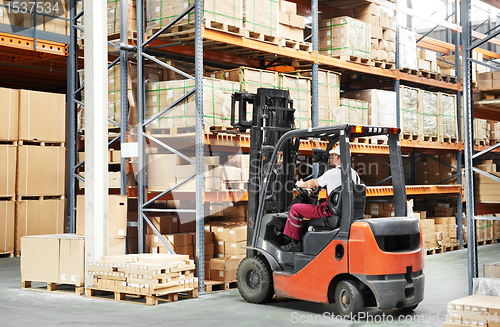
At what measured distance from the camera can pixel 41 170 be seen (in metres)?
11.5

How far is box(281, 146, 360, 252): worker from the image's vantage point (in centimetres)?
598

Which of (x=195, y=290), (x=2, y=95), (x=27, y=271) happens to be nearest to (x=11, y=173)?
(x=2, y=95)

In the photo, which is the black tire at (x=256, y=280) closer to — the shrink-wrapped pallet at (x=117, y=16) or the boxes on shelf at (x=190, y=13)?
the boxes on shelf at (x=190, y=13)

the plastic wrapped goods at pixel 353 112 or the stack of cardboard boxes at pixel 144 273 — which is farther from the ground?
the plastic wrapped goods at pixel 353 112

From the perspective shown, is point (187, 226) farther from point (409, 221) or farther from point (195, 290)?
point (409, 221)

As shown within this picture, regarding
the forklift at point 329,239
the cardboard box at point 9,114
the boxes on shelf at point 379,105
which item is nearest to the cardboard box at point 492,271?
the forklift at point 329,239

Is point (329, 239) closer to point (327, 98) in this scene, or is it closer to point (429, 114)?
point (327, 98)

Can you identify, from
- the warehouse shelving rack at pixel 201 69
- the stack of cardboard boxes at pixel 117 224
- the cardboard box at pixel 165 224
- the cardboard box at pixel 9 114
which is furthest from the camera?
the cardboard box at pixel 9 114

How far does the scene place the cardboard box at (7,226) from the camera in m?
11.0

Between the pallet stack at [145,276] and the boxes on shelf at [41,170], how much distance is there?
490 centimetres

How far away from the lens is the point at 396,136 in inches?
252

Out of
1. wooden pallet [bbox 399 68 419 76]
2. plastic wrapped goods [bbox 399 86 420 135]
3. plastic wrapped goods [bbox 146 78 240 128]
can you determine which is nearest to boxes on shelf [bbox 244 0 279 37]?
plastic wrapped goods [bbox 146 78 240 128]

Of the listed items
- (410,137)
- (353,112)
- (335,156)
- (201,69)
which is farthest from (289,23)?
(410,137)

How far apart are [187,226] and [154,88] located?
2112mm
